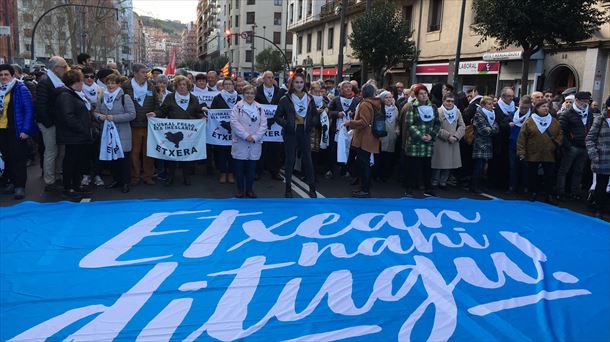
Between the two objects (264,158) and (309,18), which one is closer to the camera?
(264,158)

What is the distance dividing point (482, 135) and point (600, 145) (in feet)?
6.36

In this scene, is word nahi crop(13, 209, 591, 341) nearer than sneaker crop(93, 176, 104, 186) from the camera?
Yes

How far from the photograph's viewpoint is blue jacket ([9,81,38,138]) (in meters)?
7.60

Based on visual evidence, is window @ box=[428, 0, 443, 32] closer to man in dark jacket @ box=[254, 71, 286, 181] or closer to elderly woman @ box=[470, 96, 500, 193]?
elderly woman @ box=[470, 96, 500, 193]

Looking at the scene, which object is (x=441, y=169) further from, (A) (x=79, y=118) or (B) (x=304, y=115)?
(A) (x=79, y=118)

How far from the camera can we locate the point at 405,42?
1139 inches

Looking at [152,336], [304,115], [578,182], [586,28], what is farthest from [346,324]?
[586,28]

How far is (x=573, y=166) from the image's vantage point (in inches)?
370

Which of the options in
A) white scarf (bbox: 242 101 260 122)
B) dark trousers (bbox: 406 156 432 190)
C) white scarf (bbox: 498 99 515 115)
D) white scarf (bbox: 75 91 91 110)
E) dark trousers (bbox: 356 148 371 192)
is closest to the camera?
white scarf (bbox: 75 91 91 110)

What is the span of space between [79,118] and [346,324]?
586cm

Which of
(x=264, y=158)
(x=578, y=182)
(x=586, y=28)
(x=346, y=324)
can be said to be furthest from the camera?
(x=586, y=28)

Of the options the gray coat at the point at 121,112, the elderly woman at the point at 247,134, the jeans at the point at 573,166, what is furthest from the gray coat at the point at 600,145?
the gray coat at the point at 121,112

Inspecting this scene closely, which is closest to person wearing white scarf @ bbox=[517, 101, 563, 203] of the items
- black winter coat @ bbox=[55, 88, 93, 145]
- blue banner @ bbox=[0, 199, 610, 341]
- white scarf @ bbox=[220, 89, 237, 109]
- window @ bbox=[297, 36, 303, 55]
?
blue banner @ bbox=[0, 199, 610, 341]

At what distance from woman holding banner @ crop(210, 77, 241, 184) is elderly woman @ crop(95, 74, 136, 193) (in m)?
1.80
